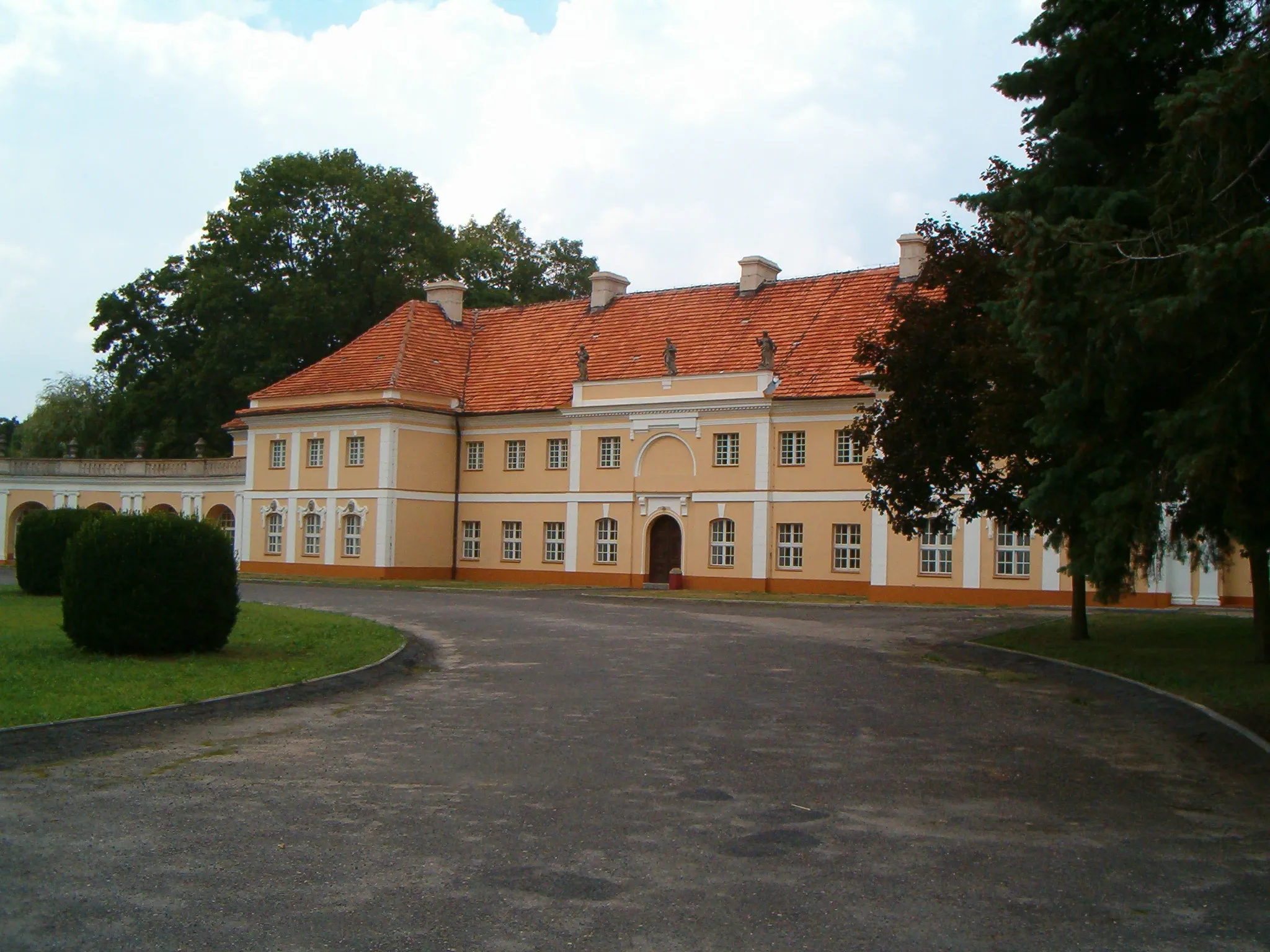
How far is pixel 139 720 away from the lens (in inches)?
469

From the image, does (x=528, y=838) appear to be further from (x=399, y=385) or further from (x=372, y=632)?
(x=399, y=385)

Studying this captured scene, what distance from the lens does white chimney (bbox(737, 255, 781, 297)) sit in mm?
46312

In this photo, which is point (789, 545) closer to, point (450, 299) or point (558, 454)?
point (558, 454)

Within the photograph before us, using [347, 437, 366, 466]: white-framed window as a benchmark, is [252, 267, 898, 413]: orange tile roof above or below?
above

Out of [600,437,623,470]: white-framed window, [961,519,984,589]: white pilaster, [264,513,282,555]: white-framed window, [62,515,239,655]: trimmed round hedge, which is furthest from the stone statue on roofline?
[62,515,239,655]: trimmed round hedge

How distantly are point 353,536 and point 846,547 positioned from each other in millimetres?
18664

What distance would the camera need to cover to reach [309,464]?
4925 cm

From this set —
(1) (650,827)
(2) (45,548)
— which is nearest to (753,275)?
(2) (45,548)

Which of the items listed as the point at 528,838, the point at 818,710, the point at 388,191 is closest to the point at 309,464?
the point at 388,191

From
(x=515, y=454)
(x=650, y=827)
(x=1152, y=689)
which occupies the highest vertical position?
(x=515, y=454)

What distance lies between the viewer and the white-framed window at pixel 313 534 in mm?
48844

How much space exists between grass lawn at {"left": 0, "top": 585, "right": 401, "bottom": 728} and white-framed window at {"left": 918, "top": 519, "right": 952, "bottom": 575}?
18910mm

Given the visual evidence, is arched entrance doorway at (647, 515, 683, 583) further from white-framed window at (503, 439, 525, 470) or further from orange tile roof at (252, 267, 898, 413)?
white-framed window at (503, 439, 525, 470)

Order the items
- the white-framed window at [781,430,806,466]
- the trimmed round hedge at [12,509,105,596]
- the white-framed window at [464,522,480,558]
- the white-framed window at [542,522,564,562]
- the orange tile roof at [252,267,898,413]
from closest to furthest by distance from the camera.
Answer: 1. the trimmed round hedge at [12,509,105,596]
2. the white-framed window at [781,430,806,466]
3. the orange tile roof at [252,267,898,413]
4. the white-framed window at [542,522,564,562]
5. the white-framed window at [464,522,480,558]
